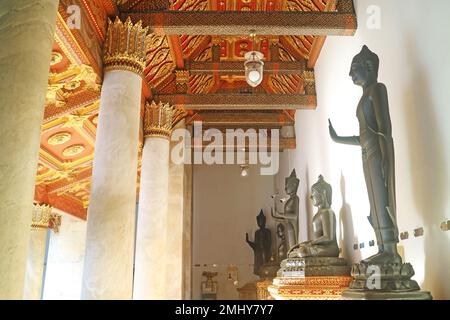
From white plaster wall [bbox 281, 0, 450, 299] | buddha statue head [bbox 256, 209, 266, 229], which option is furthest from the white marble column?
white plaster wall [bbox 281, 0, 450, 299]

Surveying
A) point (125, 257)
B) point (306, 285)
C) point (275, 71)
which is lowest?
point (306, 285)

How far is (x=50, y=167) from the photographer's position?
9.16 meters

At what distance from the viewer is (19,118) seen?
2.37m

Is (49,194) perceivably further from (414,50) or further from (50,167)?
(414,50)

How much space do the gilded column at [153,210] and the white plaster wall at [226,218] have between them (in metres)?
4.95

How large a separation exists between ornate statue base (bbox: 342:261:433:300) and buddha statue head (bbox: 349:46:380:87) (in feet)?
Answer: 4.91

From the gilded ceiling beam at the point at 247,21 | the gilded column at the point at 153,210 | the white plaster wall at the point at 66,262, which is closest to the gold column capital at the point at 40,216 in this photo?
the white plaster wall at the point at 66,262

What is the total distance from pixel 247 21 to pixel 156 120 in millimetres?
3071

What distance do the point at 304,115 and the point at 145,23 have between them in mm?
4942

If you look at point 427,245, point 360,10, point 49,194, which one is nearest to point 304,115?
point 360,10

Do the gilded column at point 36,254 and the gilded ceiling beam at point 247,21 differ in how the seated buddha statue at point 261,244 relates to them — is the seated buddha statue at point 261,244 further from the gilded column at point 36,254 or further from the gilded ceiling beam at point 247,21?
the gilded ceiling beam at point 247,21

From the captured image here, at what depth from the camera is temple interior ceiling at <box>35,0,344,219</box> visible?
517cm

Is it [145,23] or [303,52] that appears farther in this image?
[303,52]

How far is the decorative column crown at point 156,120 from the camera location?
25.5 feet
